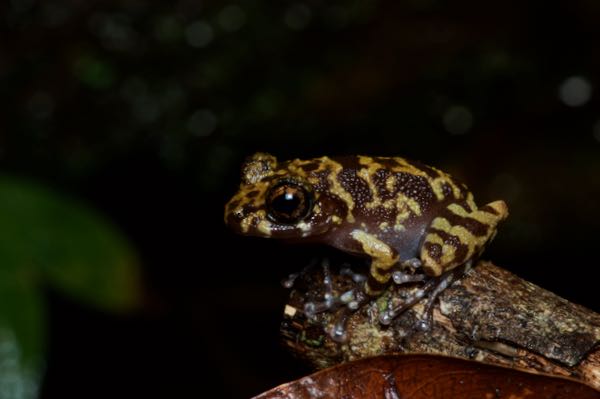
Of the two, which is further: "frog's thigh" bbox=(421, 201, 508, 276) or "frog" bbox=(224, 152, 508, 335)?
"frog" bbox=(224, 152, 508, 335)

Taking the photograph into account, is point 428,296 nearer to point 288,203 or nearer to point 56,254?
point 288,203

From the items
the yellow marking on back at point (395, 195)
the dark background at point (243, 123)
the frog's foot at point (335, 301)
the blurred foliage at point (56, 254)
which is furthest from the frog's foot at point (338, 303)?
the dark background at point (243, 123)

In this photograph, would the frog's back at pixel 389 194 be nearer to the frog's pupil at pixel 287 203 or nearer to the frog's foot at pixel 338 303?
the frog's pupil at pixel 287 203

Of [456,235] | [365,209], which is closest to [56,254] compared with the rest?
[365,209]

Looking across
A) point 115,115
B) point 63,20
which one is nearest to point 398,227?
Result: point 115,115

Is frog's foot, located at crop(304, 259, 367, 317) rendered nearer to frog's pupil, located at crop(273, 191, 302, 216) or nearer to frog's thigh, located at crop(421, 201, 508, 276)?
frog's thigh, located at crop(421, 201, 508, 276)

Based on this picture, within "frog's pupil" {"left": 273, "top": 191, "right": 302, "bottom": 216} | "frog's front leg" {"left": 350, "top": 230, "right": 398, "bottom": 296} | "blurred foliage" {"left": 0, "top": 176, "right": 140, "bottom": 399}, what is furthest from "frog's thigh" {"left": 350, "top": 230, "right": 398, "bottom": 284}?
"blurred foliage" {"left": 0, "top": 176, "right": 140, "bottom": 399}
